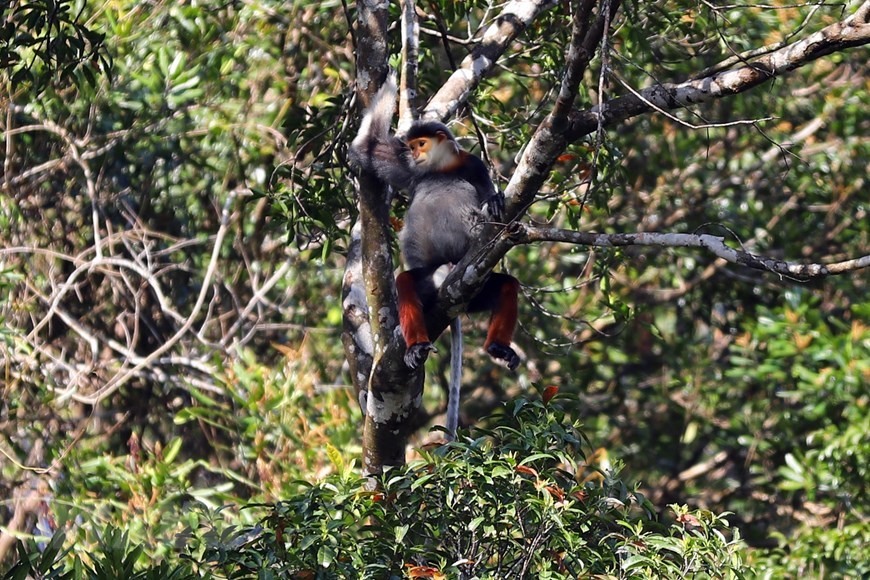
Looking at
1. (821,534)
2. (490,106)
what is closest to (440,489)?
(490,106)

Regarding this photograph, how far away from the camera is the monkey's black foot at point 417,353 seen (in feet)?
12.3

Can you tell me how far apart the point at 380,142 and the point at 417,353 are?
88 centimetres

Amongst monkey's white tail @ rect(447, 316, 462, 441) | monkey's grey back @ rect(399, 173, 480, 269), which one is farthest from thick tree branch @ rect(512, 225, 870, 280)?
monkey's grey back @ rect(399, 173, 480, 269)

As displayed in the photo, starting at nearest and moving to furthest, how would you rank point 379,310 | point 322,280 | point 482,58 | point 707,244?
point 707,244
point 379,310
point 482,58
point 322,280

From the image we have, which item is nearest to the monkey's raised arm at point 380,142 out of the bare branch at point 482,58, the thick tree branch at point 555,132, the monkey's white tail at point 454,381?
the bare branch at point 482,58

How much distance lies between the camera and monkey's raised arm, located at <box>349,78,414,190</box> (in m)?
4.02

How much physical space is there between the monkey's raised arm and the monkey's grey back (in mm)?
263

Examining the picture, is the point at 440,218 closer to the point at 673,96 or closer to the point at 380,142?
the point at 380,142

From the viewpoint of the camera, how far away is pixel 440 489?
3.29m

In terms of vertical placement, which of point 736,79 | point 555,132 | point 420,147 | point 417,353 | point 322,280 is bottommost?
point 322,280

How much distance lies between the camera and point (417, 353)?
374cm

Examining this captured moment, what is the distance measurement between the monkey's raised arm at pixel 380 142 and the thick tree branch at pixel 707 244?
3.48 feet

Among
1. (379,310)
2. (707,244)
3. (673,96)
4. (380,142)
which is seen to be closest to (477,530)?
(379,310)

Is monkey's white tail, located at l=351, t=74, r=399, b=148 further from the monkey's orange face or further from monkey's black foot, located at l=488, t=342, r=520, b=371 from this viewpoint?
monkey's black foot, located at l=488, t=342, r=520, b=371
